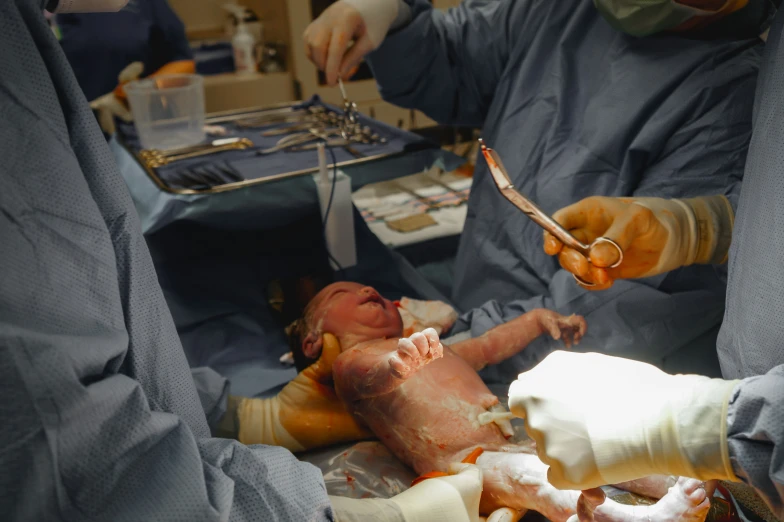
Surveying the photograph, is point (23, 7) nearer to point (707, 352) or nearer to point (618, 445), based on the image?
point (618, 445)

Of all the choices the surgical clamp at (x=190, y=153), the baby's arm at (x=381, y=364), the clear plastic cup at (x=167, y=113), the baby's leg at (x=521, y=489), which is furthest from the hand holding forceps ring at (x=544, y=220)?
the clear plastic cup at (x=167, y=113)

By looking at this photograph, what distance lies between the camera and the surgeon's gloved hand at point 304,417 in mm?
1496

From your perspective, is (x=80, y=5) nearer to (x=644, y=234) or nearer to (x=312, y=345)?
(x=312, y=345)

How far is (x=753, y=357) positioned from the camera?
96 centimetres

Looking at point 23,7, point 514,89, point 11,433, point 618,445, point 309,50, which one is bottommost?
point 618,445

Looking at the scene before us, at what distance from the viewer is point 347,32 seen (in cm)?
197

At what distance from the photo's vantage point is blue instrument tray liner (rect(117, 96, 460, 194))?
2.01m

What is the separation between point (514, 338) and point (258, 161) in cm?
121

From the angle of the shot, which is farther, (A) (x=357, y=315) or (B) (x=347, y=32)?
(B) (x=347, y=32)

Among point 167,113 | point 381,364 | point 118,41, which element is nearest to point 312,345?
point 381,364

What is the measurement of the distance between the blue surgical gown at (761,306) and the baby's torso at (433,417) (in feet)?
1.72

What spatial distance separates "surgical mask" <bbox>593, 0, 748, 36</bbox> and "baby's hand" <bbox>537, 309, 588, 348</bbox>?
29.9 inches

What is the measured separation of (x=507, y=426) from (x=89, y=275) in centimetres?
94

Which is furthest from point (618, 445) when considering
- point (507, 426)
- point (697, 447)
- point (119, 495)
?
point (119, 495)
